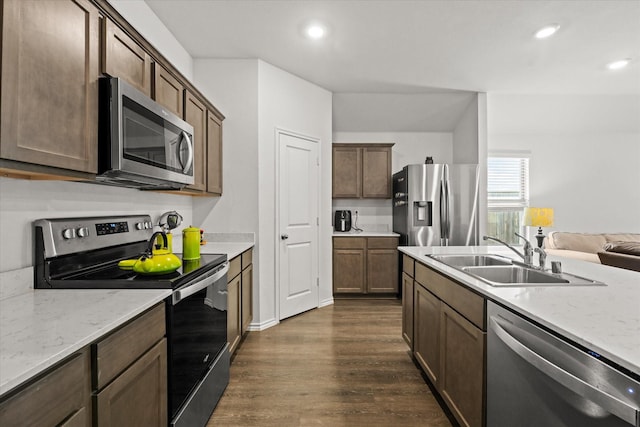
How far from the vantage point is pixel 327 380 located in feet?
7.52

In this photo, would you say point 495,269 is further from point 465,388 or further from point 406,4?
point 406,4

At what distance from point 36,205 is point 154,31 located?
1848 millimetres

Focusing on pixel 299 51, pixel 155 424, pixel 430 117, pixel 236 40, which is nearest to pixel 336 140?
pixel 430 117

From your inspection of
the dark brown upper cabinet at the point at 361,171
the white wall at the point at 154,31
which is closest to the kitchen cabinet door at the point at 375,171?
the dark brown upper cabinet at the point at 361,171

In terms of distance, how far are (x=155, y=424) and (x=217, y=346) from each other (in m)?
0.71

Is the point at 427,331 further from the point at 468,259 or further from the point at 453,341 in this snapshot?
the point at 468,259

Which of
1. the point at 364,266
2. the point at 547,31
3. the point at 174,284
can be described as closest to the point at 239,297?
the point at 174,284

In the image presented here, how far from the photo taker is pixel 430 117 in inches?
191

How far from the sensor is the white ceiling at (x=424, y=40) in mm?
2547

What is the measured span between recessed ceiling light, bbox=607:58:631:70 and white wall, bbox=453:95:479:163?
53.8 inches

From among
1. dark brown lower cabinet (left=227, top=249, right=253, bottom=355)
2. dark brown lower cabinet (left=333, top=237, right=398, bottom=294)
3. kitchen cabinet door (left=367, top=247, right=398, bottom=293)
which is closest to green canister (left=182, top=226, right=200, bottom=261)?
dark brown lower cabinet (left=227, top=249, right=253, bottom=355)

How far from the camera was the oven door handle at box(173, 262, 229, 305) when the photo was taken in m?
1.42

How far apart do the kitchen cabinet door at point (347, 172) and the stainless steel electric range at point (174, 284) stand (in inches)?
116

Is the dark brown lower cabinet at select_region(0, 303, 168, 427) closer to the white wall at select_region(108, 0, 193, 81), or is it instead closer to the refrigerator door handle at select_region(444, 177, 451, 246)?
the white wall at select_region(108, 0, 193, 81)
